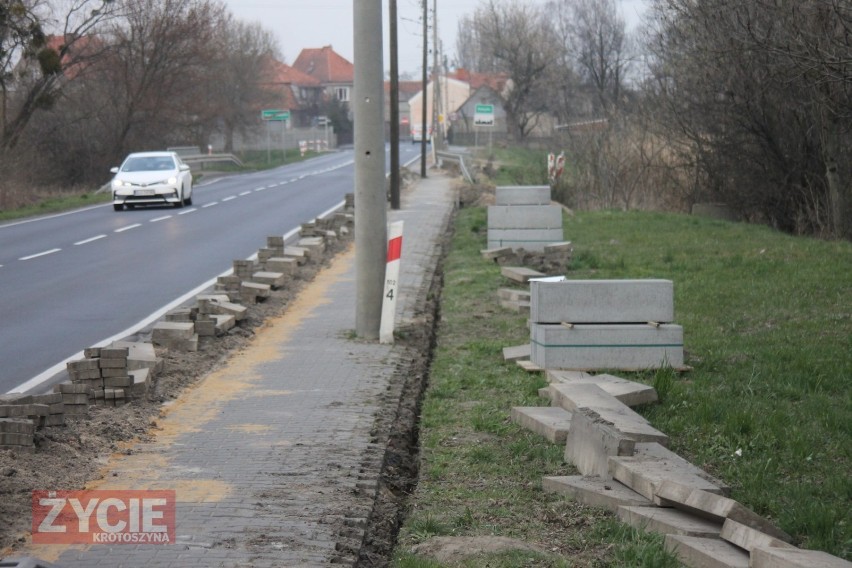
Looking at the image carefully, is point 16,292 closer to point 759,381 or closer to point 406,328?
point 406,328

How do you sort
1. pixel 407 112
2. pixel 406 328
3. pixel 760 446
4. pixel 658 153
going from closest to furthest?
pixel 760 446 → pixel 406 328 → pixel 658 153 → pixel 407 112

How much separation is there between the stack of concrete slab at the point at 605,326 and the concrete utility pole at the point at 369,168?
2298 millimetres

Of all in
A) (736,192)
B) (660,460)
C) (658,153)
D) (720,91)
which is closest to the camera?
(660,460)

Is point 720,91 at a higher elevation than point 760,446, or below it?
higher

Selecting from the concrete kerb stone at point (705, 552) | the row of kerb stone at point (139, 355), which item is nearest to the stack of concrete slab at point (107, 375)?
the row of kerb stone at point (139, 355)

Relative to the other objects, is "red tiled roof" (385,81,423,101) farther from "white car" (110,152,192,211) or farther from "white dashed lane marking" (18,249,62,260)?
"white dashed lane marking" (18,249,62,260)

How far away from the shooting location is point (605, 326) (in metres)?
9.24

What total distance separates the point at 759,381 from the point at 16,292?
10.2m

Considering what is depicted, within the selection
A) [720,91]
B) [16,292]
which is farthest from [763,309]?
[720,91]

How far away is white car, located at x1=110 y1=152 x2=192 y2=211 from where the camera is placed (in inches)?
1203

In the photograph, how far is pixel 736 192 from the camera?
2698cm

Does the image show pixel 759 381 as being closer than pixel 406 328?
Yes

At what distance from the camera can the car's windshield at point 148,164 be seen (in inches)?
1243

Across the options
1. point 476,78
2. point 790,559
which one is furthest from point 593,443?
point 476,78
